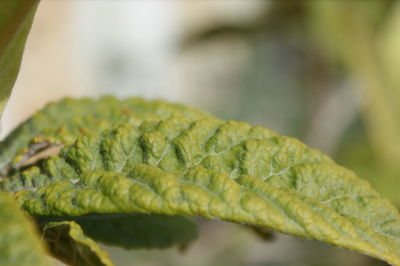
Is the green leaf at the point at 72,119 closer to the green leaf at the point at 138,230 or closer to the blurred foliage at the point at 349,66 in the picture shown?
the green leaf at the point at 138,230

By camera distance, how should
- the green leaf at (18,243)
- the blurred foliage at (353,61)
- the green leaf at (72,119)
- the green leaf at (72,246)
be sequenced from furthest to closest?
1. the blurred foliage at (353,61)
2. the green leaf at (72,119)
3. the green leaf at (72,246)
4. the green leaf at (18,243)

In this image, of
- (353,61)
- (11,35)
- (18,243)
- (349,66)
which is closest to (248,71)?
(349,66)

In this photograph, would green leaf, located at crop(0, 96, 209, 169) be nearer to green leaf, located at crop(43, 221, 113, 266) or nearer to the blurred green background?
green leaf, located at crop(43, 221, 113, 266)

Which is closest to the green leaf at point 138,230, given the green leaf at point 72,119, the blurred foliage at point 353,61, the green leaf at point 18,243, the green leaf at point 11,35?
the green leaf at point 72,119

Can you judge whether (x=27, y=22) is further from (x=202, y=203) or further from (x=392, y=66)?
(x=392, y=66)

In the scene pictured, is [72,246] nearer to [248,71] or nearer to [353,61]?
[353,61]

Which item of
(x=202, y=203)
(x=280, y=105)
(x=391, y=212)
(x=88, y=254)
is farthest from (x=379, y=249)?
(x=280, y=105)
